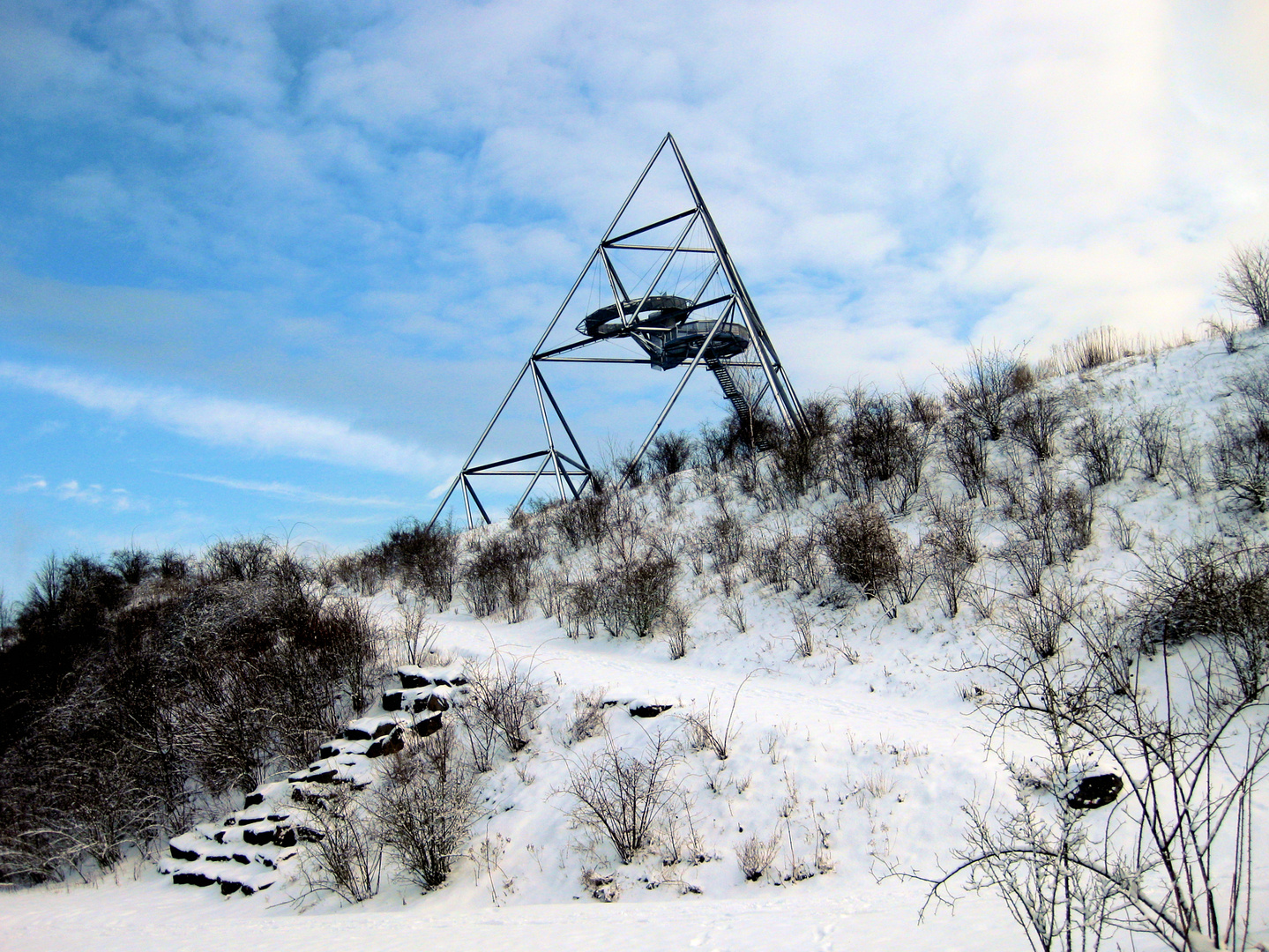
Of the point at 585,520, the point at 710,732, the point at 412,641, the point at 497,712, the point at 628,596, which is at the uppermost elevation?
the point at 585,520

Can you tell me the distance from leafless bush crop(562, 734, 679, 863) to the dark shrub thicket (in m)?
5.19

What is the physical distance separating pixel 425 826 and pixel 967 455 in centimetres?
1124

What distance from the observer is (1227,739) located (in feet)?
23.2

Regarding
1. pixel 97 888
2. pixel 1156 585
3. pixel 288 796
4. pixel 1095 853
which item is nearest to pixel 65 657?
pixel 97 888

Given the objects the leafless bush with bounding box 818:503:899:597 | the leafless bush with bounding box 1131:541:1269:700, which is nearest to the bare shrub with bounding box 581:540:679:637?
the leafless bush with bounding box 818:503:899:597

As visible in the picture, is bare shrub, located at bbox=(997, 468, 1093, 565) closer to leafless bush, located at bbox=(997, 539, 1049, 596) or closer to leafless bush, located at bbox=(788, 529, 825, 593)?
leafless bush, located at bbox=(997, 539, 1049, 596)

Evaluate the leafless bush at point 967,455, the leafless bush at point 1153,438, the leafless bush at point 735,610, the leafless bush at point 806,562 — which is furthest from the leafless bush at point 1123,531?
the leafless bush at point 735,610

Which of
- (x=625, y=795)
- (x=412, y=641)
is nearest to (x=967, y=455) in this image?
(x=625, y=795)

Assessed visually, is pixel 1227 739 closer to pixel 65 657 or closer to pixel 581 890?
pixel 581 890

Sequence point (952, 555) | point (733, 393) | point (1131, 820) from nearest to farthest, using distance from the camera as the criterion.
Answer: point (1131, 820) → point (952, 555) → point (733, 393)

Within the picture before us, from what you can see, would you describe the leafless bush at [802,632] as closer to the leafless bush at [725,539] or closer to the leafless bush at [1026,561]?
the leafless bush at [725,539]

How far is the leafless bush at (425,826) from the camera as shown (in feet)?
24.8

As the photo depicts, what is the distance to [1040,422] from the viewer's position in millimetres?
13375

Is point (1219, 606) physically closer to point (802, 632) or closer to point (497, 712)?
point (802, 632)
